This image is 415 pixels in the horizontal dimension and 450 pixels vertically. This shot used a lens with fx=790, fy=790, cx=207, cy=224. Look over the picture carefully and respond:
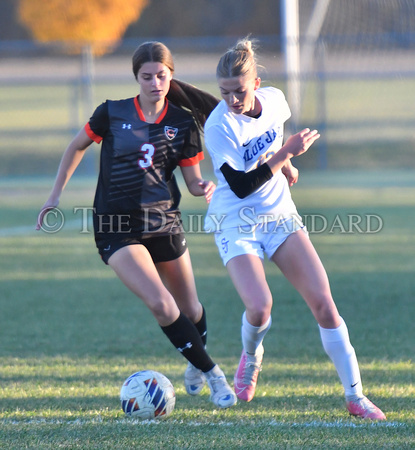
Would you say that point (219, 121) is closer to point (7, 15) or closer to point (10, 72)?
point (10, 72)

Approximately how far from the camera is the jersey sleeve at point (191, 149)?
445 cm

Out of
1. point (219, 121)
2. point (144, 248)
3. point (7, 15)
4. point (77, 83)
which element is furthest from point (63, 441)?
point (7, 15)

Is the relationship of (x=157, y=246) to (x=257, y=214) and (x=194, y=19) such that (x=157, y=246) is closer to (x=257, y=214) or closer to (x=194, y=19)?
(x=257, y=214)

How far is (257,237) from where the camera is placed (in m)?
4.16

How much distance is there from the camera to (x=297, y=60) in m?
17.3

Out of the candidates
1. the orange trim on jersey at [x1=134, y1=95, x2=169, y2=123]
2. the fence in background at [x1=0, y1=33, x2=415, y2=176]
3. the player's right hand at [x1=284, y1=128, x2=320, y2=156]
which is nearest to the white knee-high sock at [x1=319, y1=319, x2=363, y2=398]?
the player's right hand at [x1=284, y1=128, x2=320, y2=156]

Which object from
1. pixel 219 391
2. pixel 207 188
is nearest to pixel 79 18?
pixel 207 188

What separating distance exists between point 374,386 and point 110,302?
319cm

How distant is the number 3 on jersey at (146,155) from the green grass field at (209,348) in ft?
4.22

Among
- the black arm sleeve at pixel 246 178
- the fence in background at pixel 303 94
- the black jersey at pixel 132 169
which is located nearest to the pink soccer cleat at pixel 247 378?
the black jersey at pixel 132 169

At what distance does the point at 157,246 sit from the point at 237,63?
1112mm

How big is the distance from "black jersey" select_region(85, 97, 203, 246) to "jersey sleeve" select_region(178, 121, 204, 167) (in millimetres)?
69

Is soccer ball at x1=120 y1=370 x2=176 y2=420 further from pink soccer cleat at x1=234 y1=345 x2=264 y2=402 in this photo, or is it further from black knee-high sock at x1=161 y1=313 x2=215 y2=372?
pink soccer cleat at x1=234 y1=345 x2=264 y2=402

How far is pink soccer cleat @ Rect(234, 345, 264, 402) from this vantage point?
4281mm
